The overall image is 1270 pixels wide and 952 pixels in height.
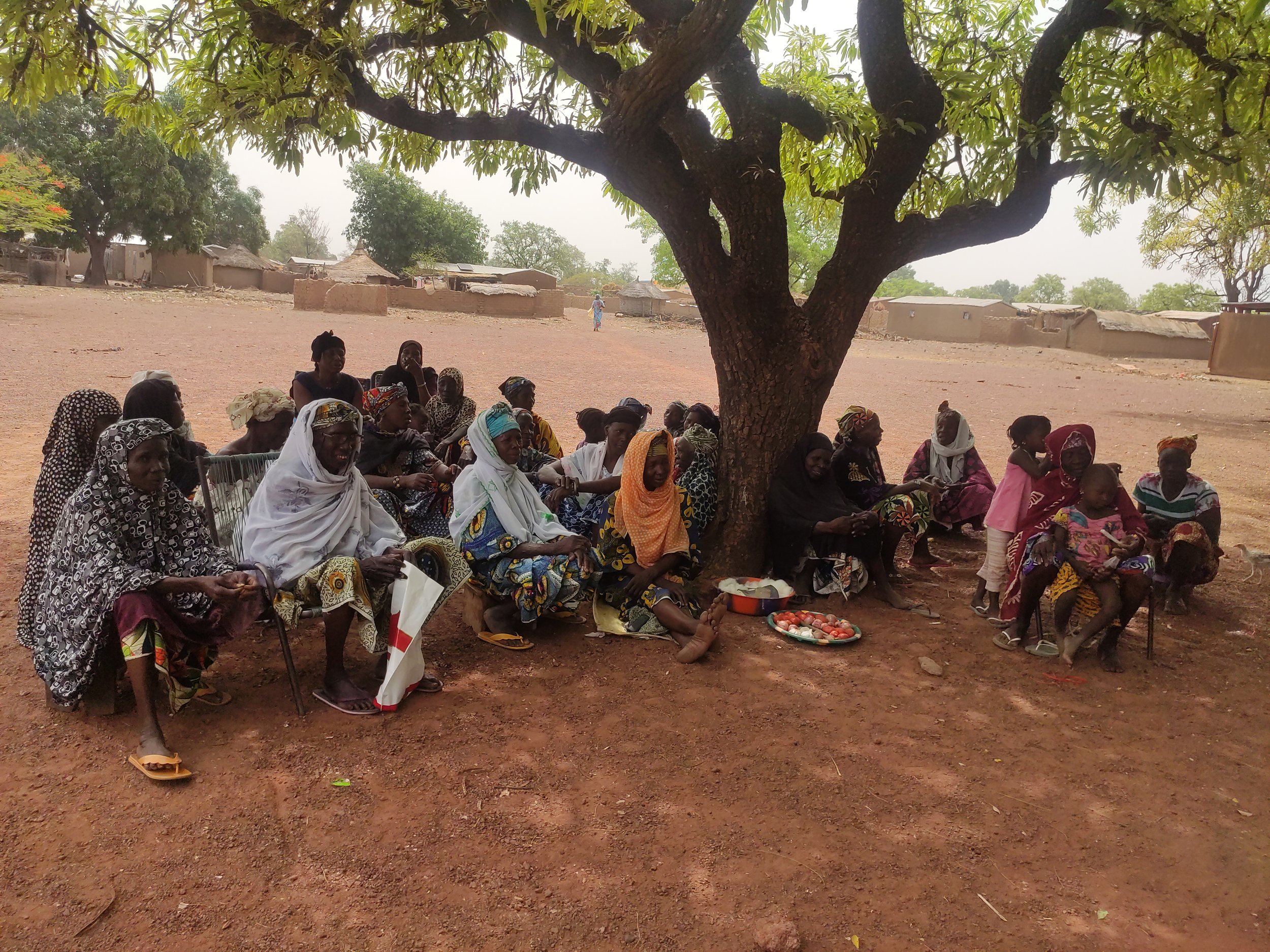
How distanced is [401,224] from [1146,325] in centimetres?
3969

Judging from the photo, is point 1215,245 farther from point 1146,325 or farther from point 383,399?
point 383,399

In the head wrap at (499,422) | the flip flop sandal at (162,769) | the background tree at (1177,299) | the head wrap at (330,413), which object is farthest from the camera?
the background tree at (1177,299)

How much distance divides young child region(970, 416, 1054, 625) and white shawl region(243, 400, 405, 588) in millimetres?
3799

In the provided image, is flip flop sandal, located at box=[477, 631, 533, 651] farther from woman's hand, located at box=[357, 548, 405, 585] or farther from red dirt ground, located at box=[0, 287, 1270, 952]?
woman's hand, located at box=[357, 548, 405, 585]

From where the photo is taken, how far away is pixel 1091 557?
4.76 metres

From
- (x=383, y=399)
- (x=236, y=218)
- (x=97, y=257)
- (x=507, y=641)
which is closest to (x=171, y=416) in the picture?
(x=383, y=399)

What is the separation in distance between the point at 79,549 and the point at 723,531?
3863 mm

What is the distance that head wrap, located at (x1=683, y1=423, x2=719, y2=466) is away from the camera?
241 inches

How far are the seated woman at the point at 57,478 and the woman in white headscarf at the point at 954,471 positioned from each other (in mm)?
5753

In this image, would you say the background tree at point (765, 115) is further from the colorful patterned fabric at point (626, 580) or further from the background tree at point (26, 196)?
the background tree at point (26, 196)

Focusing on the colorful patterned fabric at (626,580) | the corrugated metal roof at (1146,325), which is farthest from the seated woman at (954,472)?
the corrugated metal roof at (1146,325)

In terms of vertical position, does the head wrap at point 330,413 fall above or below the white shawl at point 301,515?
above

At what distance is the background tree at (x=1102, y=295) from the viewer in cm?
8981

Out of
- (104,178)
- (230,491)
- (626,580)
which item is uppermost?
(104,178)
